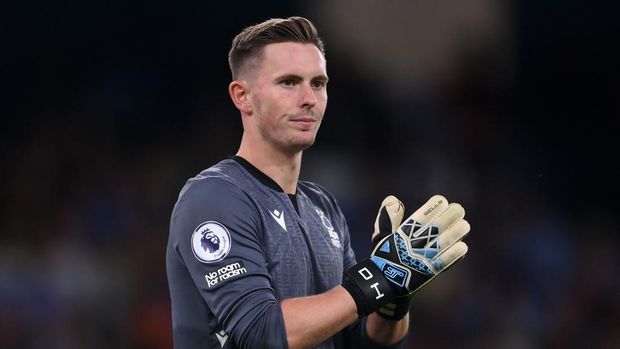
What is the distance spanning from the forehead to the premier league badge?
61 cm

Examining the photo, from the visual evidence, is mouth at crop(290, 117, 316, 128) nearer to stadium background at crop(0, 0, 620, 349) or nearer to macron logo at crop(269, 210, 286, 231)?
macron logo at crop(269, 210, 286, 231)

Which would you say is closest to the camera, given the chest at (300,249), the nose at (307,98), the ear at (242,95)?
the chest at (300,249)

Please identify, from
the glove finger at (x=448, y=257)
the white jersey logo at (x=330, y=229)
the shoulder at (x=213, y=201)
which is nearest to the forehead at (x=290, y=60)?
the shoulder at (x=213, y=201)

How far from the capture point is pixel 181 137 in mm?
6789

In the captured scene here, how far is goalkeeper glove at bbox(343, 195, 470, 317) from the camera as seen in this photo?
268 centimetres

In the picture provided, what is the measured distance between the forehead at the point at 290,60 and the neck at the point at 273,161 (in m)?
0.26

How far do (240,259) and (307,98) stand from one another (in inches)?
24.6

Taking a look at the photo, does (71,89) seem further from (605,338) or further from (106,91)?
(605,338)

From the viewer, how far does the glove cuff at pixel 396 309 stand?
305 centimetres

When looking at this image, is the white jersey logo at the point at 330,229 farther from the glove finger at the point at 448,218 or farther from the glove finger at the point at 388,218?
the glove finger at the point at 448,218

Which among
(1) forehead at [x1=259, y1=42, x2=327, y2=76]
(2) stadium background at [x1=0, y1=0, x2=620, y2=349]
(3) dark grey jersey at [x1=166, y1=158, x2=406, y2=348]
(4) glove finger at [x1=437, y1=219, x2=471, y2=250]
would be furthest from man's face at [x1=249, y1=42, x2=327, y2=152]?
(2) stadium background at [x1=0, y1=0, x2=620, y2=349]

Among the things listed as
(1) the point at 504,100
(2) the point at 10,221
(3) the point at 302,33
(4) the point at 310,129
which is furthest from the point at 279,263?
(1) the point at 504,100

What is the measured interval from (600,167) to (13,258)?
15.1ft

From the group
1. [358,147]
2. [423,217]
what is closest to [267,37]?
[423,217]
